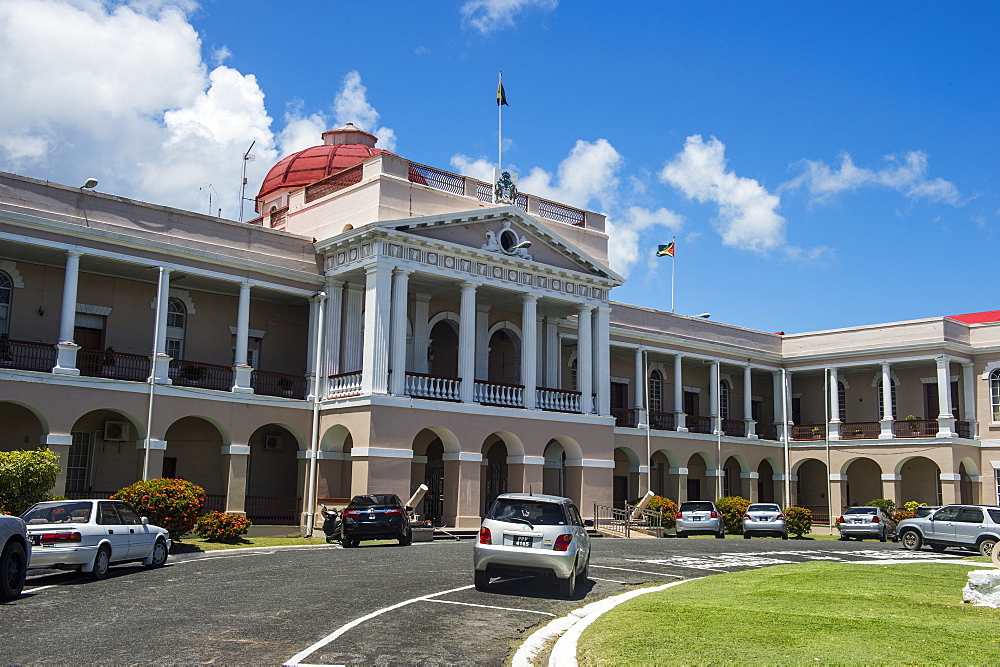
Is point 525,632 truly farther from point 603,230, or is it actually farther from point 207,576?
point 603,230

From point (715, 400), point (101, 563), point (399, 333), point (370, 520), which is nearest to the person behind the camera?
point (101, 563)

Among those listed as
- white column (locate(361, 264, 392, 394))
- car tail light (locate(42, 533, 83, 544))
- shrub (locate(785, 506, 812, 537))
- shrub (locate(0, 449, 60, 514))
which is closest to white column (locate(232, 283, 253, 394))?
white column (locate(361, 264, 392, 394))

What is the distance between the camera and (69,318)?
27719mm

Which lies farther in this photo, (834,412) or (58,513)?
(834,412)

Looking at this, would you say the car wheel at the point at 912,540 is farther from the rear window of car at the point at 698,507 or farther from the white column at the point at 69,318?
the white column at the point at 69,318

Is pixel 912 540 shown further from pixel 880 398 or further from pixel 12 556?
pixel 12 556

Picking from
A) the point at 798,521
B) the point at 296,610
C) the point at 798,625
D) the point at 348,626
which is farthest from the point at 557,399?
the point at 348,626

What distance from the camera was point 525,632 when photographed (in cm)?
1197

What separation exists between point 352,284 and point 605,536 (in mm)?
12384

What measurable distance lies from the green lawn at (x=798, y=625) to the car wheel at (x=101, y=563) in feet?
29.1

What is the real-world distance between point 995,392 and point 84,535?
40965 mm

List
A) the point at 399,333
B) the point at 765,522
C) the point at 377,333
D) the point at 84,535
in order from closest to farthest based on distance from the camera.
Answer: the point at 84,535 < the point at 377,333 < the point at 399,333 < the point at 765,522

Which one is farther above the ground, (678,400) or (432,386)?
(678,400)

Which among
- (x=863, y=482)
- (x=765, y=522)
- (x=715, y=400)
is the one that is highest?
(x=715, y=400)
